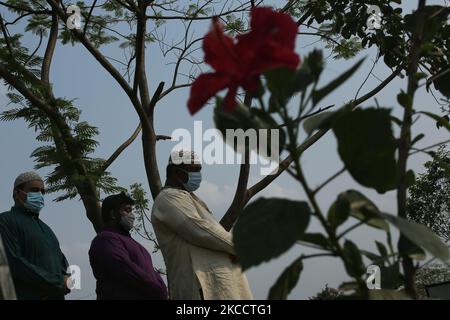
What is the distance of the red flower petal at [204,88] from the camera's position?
2.29ft

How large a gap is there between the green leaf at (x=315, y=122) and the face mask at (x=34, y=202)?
3600 millimetres

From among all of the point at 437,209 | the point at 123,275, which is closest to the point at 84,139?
the point at 123,275

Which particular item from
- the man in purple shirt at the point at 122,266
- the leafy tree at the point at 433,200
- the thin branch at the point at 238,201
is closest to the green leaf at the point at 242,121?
the man in purple shirt at the point at 122,266

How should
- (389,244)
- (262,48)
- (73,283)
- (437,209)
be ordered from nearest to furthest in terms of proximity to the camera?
1. (262,48)
2. (389,244)
3. (73,283)
4. (437,209)

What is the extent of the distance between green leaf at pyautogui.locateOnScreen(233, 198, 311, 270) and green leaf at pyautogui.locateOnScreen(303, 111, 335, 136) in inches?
3.2

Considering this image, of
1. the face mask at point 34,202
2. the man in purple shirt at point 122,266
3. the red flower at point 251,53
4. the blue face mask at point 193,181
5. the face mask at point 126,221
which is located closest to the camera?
the red flower at point 251,53

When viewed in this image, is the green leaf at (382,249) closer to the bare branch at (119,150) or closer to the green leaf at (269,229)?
the green leaf at (269,229)

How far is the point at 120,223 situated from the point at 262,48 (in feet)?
11.3

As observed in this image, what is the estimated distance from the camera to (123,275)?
140 inches

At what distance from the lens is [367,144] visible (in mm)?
721

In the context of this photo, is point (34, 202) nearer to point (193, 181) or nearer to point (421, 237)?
point (193, 181)

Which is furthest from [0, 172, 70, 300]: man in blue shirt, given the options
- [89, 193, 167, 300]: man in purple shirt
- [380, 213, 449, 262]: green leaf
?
[380, 213, 449, 262]: green leaf

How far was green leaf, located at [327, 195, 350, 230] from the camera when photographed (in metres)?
0.76

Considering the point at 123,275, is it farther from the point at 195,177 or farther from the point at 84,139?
the point at 84,139
